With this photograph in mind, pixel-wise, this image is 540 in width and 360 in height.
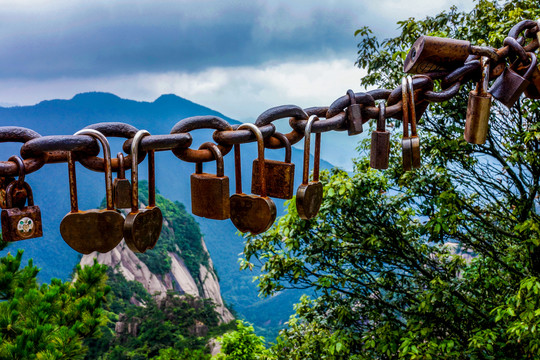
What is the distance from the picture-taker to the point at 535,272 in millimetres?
3787

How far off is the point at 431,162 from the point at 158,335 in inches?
437

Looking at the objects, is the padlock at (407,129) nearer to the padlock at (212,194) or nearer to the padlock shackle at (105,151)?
the padlock at (212,194)

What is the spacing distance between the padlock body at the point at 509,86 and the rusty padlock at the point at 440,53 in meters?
0.07

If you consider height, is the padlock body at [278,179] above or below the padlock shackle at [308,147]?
below

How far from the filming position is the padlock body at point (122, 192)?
81 centimetres

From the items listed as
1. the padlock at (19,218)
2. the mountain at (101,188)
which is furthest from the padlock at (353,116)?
the mountain at (101,188)

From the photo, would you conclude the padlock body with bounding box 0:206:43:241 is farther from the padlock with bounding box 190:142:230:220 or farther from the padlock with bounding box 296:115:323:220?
the padlock with bounding box 296:115:323:220

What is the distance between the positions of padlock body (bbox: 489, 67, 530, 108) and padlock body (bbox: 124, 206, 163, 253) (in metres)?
0.87

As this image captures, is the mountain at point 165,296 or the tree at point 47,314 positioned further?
the mountain at point 165,296

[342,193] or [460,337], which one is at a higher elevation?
[342,193]

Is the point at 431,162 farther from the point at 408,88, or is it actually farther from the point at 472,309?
the point at 408,88

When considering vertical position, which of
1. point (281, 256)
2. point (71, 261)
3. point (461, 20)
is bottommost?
point (71, 261)

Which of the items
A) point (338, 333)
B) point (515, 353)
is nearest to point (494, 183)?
point (515, 353)

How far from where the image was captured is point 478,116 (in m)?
A: 1.10
